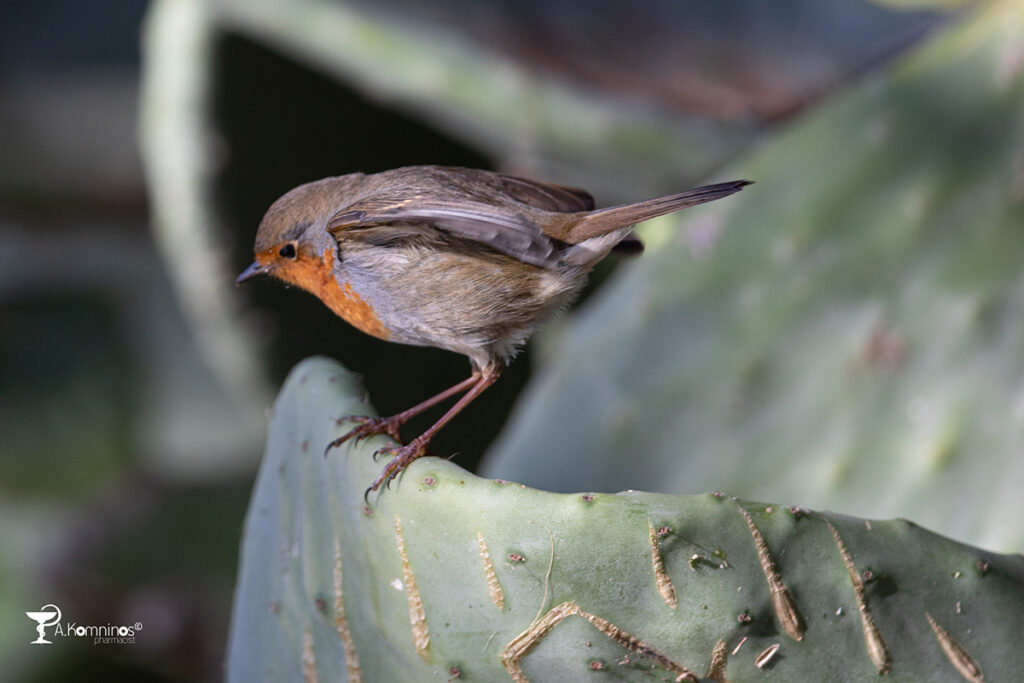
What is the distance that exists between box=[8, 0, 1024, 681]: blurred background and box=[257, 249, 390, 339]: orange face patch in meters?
0.57

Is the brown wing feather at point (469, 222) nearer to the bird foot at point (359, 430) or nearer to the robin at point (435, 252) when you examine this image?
the robin at point (435, 252)

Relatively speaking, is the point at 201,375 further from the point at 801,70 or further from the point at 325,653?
the point at 325,653

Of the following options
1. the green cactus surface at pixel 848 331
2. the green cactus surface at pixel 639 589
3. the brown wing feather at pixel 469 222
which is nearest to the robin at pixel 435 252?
the brown wing feather at pixel 469 222

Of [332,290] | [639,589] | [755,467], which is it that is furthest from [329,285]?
[755,467]

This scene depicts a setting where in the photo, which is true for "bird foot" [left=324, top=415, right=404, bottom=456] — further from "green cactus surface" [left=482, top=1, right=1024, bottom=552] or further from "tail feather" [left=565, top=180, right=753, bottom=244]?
"green cactus surface" [left=482, top=1, right=1024, bottom=552]

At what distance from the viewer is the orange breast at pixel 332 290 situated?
41.0 inches

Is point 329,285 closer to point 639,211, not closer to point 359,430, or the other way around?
point 359,430

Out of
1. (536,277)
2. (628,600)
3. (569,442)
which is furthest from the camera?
(569,442)

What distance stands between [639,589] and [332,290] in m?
0.46

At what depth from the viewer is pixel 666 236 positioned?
177 cm

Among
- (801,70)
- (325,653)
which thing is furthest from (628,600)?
(801,70)

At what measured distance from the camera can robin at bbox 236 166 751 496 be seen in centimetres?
99

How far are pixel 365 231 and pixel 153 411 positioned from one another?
296 cm

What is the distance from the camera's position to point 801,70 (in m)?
2.30
